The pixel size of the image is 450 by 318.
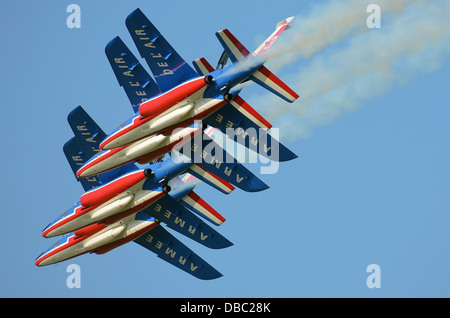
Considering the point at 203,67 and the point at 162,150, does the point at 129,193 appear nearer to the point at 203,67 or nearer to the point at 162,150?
the point at 162,150

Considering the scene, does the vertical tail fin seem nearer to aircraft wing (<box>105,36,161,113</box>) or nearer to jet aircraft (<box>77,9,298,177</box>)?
jet aircraft (<box>77,9,298,177</box>)

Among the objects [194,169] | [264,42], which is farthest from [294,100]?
[194,169]

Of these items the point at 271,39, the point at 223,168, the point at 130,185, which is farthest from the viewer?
the point at 223,168

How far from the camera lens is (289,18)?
172 feet

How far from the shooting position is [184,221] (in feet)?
192

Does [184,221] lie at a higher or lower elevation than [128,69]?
lower

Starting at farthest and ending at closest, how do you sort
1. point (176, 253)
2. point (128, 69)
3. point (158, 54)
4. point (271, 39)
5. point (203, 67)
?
point (176, 253) < point (128, 69) < point (203, 67) < point (158, 54) < point (271, 39)

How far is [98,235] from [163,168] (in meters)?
5.94

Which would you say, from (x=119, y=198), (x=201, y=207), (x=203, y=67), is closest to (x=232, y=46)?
(x=203, y=67)

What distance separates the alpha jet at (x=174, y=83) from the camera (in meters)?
51.2

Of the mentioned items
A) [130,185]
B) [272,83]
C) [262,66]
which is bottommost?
[130,185]

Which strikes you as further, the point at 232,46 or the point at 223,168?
the point at 223,168

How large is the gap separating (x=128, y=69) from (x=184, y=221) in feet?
29.8

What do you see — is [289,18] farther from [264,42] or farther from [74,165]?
[74,165]
